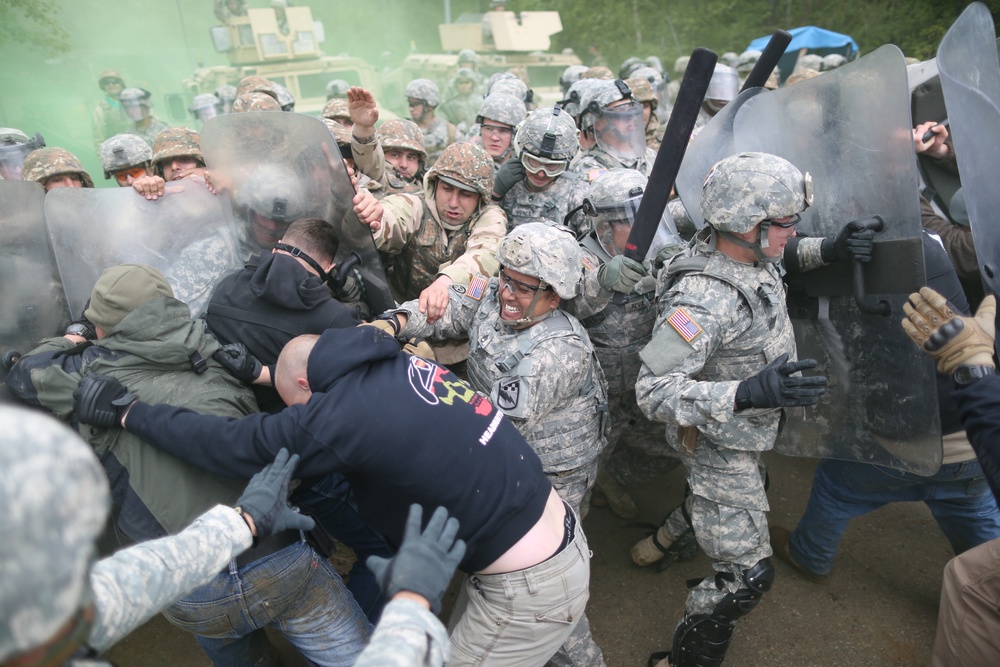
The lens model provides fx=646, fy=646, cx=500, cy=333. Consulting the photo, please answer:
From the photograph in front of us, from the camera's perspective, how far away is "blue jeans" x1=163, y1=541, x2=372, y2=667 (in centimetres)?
218

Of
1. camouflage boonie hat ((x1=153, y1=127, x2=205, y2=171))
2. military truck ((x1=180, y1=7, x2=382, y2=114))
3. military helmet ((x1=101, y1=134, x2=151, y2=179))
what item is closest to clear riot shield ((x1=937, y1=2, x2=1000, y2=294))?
camouflage boonie hat ((x1=153, y1=127, x2=205, y2=171))

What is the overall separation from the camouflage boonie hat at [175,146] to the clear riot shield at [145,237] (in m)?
1.08

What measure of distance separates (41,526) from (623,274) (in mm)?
2416

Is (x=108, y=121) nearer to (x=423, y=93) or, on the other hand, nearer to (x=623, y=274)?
(x=423, y=93)

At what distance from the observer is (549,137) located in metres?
4.51

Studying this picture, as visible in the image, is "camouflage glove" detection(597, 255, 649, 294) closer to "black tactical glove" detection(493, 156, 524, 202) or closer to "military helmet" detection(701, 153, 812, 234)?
"military helmet" detection(701, 153, 812, 234)

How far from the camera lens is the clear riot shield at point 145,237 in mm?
2912

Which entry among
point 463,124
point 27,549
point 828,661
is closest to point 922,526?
point 828,661

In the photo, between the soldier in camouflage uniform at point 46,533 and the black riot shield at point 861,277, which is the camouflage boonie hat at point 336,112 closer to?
the black riot shield at point 861,277

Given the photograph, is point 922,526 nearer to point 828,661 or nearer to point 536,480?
point 828,661

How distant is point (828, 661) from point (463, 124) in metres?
8.82

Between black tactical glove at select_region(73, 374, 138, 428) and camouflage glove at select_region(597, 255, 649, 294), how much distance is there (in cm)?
199

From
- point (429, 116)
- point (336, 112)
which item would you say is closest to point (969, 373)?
point (336, 112)

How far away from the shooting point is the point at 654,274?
12.3ft
